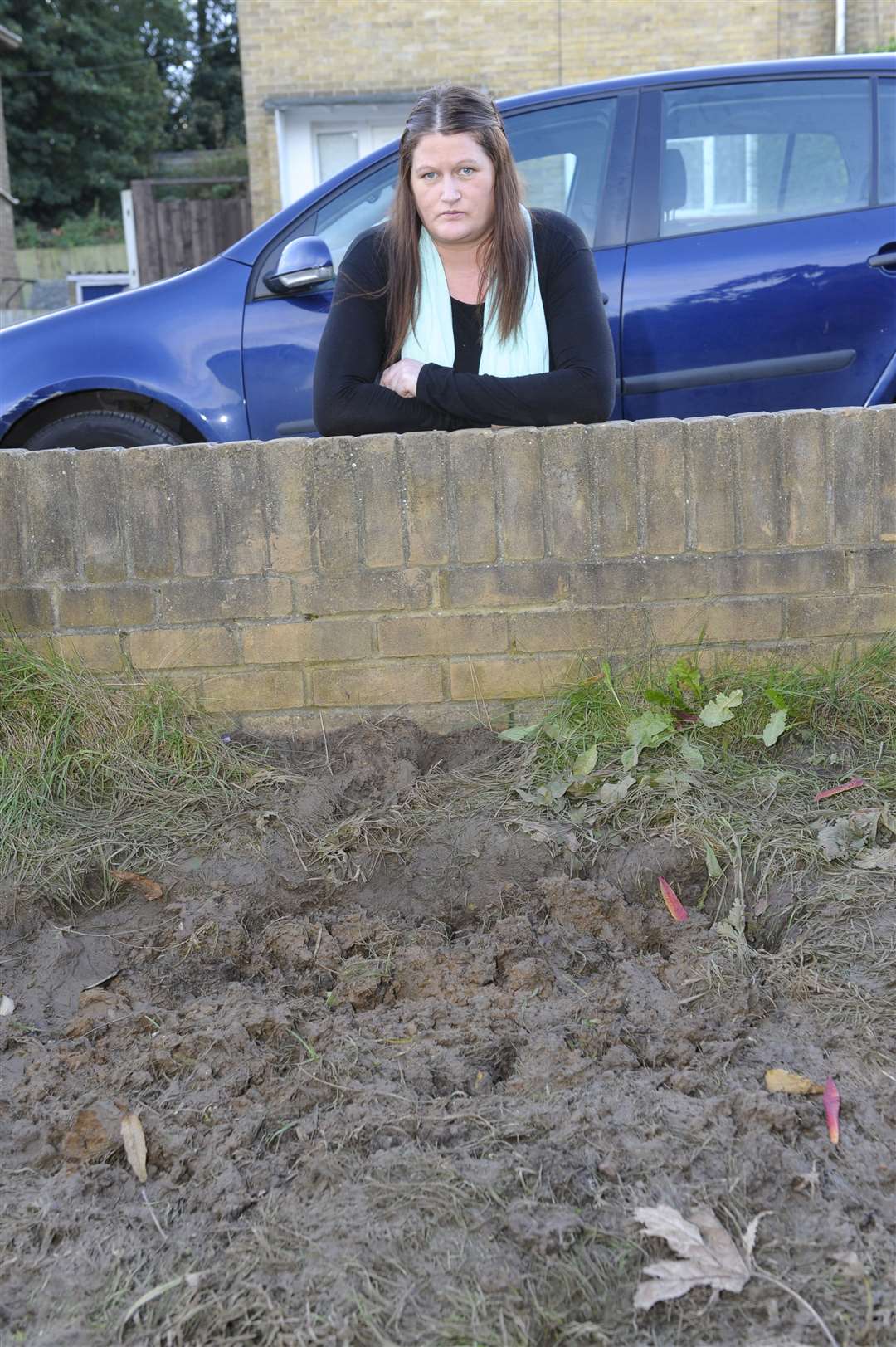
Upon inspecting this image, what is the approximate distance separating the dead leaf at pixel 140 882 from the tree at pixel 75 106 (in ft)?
105

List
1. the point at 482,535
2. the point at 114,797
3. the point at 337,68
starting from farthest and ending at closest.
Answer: the point at 337,68, the point at 482,535, the point at 114,797

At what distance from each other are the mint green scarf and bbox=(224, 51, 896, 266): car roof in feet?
4.12

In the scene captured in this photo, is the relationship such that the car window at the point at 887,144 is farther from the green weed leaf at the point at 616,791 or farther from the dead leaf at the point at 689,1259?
the dead leaf at the point at 689,1259

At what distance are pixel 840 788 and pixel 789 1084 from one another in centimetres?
92

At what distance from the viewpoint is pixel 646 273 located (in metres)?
3.99

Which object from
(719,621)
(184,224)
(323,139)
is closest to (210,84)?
(184,224)

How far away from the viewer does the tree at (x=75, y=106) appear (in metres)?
30.6

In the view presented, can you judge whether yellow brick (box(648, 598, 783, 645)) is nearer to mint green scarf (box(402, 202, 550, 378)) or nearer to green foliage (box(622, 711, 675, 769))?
green foliage (box(622, 711, 675, 769))

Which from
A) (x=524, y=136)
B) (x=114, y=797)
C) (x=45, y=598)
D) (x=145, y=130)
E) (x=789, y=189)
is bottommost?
(x=114, y=797)

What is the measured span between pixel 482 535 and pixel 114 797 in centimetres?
104

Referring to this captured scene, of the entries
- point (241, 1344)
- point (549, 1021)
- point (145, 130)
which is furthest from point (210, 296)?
point (145, 130)

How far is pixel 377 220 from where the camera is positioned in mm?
4262

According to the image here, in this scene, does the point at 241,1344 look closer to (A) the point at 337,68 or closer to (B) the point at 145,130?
(A) the point at 337,68

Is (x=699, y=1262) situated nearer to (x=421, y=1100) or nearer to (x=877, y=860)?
(x=421, y=1100)
